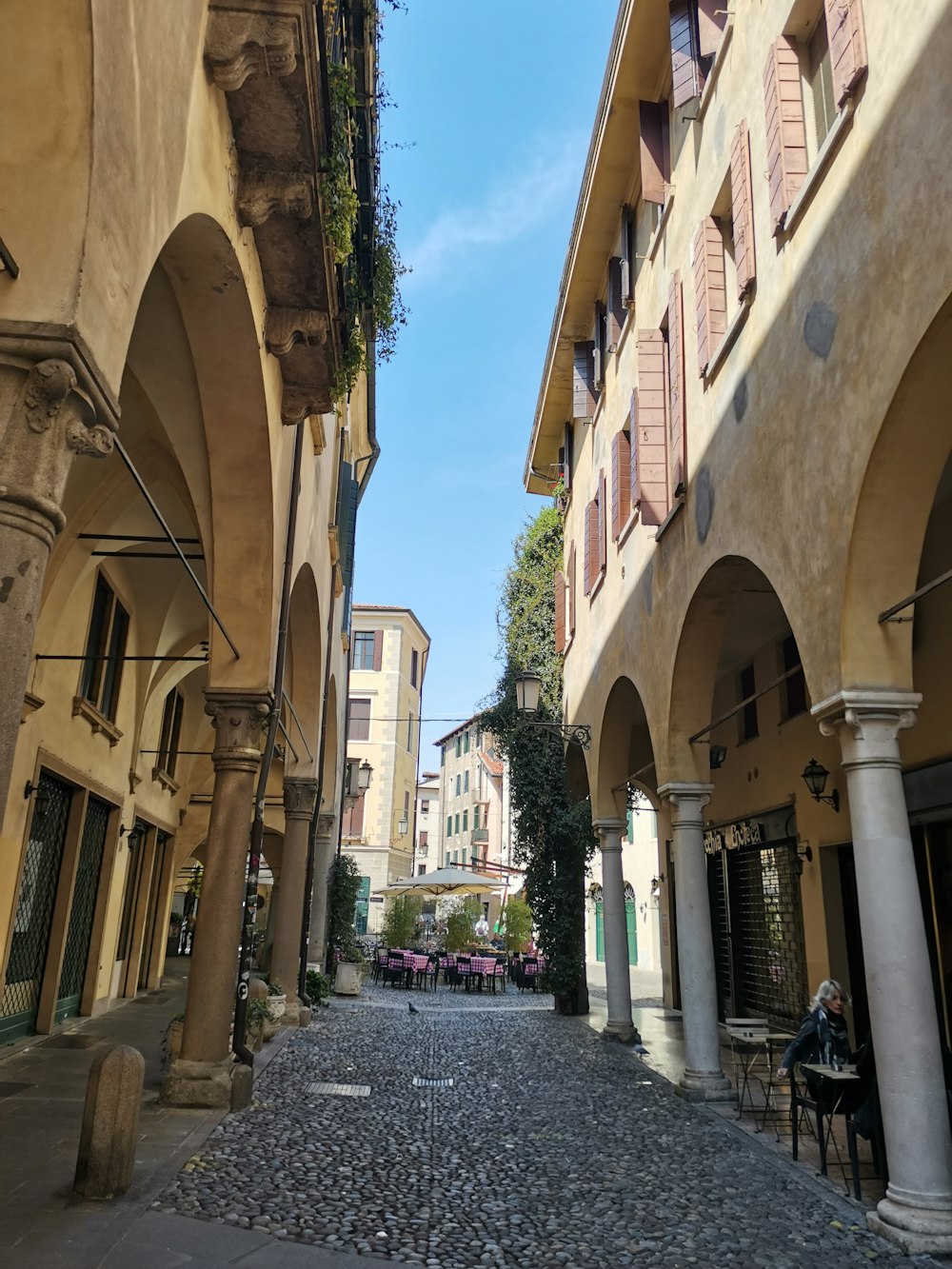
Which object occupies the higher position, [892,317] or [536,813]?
[892,317]

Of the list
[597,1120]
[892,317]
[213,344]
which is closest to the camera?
[892,317]

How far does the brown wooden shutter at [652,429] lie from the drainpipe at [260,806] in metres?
3.67

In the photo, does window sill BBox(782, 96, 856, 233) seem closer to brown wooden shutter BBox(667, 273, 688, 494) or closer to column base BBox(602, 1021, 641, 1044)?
brown wooden shutter BBox(667, 273, 688, 494)

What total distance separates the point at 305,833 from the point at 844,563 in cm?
1066

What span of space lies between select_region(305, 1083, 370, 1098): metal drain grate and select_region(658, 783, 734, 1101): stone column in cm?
307

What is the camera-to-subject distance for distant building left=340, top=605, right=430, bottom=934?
4197 cm

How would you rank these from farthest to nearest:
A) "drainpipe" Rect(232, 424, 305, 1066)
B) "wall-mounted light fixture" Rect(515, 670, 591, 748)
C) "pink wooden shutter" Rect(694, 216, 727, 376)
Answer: "wall-mounted light fixture" Rect(515, 670, 591, 748) → "pink wooden shutter" Rect(694, 216, 727, 376) → "drainpipe" Rect(232, 424, 305, 1066)

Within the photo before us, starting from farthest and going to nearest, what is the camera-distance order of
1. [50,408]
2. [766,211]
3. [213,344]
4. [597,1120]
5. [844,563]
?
1. [597,1120]
2. [766,211]
3. [213,344]
4. [844,563]
5. [50,408]

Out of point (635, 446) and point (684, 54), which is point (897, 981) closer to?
point (635, 446)

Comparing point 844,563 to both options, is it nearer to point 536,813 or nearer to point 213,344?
point 213,344

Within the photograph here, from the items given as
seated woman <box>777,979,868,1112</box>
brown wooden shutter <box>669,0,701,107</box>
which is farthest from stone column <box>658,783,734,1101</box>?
brown wooden shutter <box>669,0,701,107</box>

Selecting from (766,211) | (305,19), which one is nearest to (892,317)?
(766,211)

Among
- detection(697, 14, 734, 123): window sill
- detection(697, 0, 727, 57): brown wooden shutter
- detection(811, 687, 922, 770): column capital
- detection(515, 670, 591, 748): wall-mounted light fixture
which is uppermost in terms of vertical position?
detection(697, 0, 727, 57): brown wooden shutter

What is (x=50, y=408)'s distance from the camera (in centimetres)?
316
